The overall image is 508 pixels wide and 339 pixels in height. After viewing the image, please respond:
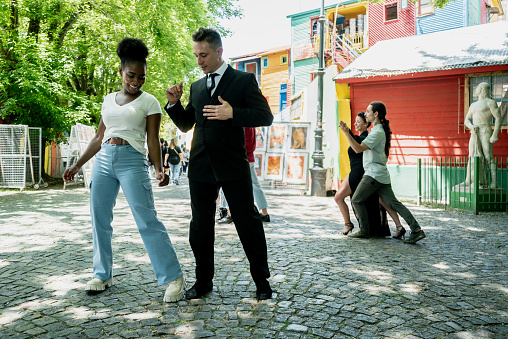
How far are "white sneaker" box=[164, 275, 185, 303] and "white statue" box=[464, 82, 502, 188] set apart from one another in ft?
29.1

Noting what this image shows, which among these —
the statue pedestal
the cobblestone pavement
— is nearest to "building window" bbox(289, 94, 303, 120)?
the statue pedestal

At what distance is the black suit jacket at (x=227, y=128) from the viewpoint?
12.0 feet

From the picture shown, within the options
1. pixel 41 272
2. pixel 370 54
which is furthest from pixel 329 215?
pixel 370 54

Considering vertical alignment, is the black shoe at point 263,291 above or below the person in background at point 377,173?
below

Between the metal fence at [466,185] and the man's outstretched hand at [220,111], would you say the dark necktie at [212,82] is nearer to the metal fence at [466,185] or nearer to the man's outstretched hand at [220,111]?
the man's outstretched hand at [220,111]

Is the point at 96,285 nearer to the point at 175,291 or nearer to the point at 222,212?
the point at 175,291

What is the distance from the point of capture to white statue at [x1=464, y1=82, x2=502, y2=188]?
10.8 m

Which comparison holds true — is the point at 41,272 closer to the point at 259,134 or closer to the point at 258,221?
the point at 258,221

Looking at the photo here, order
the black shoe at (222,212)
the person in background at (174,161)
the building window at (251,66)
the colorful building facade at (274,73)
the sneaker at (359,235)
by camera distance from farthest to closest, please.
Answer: the building window at (251,66) < the colorful building facade at (274,73) < the person in background at (174,161) < the black shoe at (222,212) < the sneaker at (359,235)

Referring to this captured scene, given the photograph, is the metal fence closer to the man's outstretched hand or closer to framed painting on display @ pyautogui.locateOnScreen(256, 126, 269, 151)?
framed painting on display @ pyautogui.locateOnScreen(256, 126, 269, 151)

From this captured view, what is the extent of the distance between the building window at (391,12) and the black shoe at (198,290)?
21.3m

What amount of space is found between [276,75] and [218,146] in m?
36.9

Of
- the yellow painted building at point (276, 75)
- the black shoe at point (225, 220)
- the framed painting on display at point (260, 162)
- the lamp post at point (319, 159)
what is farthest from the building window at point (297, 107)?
the yellow painted building at point (276, 75)

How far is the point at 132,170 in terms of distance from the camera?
149 inches
